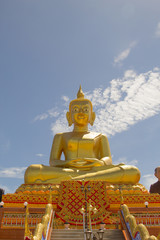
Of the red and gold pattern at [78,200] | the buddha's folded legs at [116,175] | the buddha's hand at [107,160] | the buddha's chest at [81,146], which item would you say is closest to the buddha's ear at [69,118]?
the buddha's chest at [81,146]

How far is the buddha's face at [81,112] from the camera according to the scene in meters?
14.5

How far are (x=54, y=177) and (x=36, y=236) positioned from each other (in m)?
6.49

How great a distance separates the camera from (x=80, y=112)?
14.5m

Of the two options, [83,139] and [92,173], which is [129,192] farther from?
[83,139]

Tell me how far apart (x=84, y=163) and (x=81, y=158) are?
59 centimetres

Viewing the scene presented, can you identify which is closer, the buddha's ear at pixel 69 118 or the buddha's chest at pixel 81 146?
the buddha's chest at pixel 81 146

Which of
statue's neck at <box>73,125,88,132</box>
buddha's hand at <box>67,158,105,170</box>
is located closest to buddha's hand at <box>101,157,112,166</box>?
buddha's hand at <box>67,158,105,170</box>

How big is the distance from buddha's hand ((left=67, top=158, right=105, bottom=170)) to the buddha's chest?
979 millimetres

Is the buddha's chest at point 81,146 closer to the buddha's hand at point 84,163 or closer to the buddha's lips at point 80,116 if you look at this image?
the buddha's hand at point 84,163

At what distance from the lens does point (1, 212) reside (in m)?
7.75

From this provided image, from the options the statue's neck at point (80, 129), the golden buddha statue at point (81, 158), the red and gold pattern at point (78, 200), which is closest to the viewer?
the red and gold pattern at point (78, 200)

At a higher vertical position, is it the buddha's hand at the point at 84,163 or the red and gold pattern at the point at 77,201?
the buddha's hand at the point at 84,163

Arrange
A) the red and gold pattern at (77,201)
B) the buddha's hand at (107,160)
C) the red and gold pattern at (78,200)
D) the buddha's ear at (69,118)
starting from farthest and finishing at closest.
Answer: the buddha's ear at (69,118)
the buddha's hand at (107,160)
the red and gold pattern at (78,200)
the red and gold pattern at (77,201)

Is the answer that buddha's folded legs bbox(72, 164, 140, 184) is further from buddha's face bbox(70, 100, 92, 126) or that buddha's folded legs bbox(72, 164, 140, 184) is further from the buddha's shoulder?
buddha's face bbox(70, 100, 92, 126)
